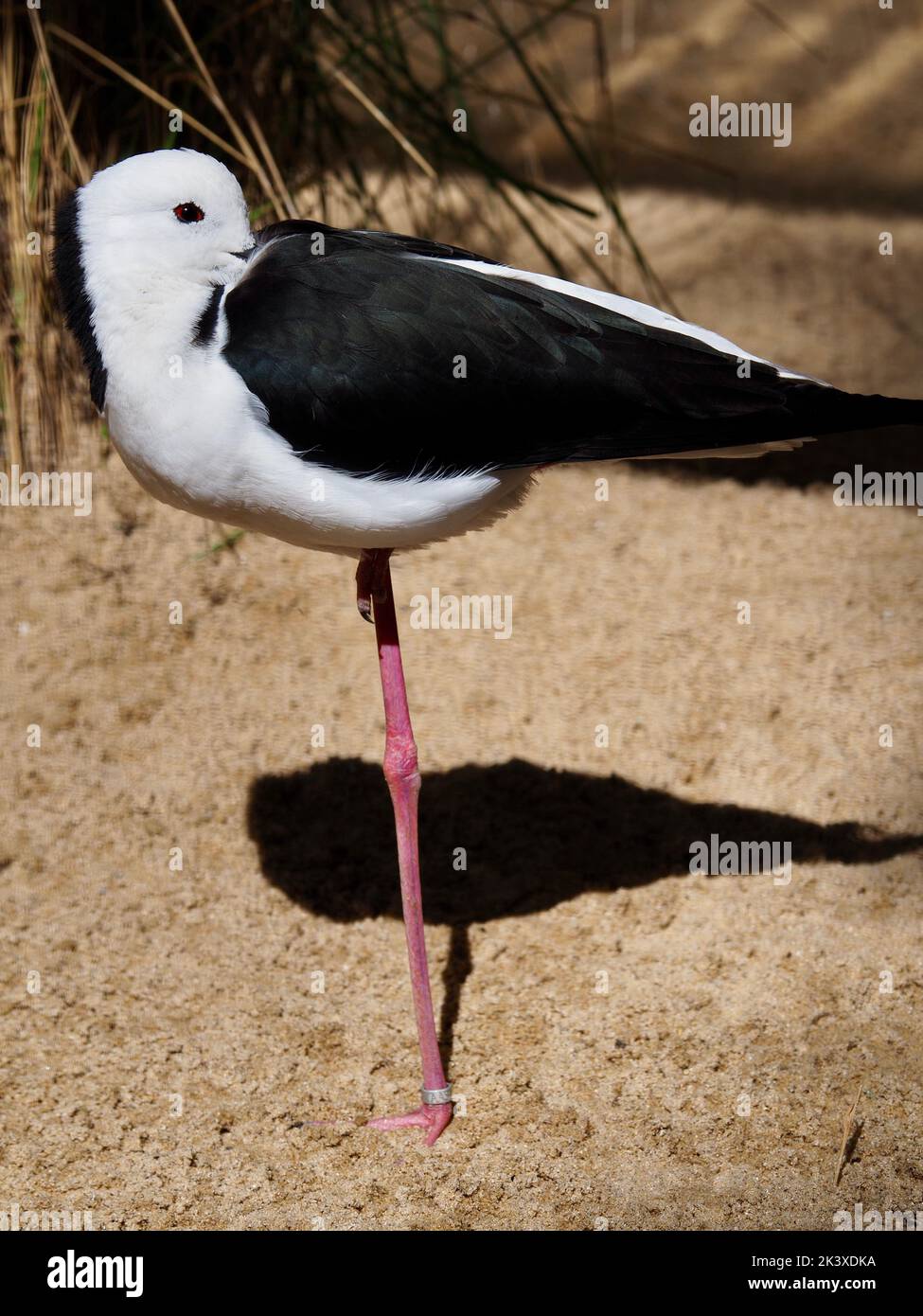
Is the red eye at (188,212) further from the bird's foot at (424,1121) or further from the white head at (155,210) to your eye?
the bird's foot at (424,1121)

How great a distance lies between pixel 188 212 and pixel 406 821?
1142mm

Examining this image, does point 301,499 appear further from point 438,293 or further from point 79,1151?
point 79,1151

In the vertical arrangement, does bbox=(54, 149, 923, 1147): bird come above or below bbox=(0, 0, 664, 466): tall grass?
below

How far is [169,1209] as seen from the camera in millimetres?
2328

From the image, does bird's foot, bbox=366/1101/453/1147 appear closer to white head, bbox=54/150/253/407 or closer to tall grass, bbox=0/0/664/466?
white head, bbox=54/150/253/407

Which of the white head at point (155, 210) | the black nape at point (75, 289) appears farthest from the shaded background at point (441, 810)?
the white head at point (155, 210)

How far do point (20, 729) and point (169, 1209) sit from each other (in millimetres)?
1433

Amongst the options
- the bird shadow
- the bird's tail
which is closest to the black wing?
the bird's tail

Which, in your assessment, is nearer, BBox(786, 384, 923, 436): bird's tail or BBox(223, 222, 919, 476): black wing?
BBox(223, 222, 919, 476): black wing

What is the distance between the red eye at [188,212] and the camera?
7.14 ft

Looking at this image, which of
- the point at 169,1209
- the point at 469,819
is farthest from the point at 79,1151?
the point at 469,819

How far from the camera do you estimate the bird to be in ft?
7.13

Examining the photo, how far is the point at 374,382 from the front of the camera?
7.43ft

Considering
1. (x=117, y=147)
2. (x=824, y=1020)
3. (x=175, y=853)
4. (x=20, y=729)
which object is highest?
(x=117, y=147)
